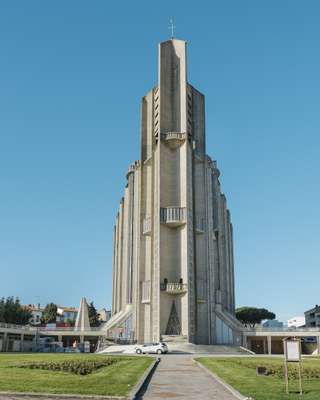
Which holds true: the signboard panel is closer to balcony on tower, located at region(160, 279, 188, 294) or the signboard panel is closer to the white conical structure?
balcony on tower, located at region(160, 279, 188, 294)

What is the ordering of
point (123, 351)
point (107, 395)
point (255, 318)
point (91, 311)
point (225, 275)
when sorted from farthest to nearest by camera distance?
point (255, 318), point (91, 311), point (225, 275), point (123, 351), point (107, 395)

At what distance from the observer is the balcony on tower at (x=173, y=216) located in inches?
2413

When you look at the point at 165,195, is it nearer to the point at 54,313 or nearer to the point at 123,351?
the point at 123,351

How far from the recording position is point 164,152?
65.3 m

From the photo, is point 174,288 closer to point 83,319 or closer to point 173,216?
point 173,216

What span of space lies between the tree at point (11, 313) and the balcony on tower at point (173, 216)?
122 feet

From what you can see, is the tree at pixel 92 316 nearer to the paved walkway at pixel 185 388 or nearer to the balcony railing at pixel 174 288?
the balcony railing at pixel 174 288

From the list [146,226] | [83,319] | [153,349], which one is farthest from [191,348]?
[83,319]

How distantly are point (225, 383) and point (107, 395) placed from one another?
500 cm

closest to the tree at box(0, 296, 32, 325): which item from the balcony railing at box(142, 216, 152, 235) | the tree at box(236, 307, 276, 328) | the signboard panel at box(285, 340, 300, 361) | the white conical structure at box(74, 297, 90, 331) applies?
the white conical structure at box(74, 297, 90, 331)

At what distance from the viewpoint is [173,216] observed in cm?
6147

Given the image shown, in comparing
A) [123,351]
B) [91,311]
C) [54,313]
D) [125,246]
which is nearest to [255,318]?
[91,311]

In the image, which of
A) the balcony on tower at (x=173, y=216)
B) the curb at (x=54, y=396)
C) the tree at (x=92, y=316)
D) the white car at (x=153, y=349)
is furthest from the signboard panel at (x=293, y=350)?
the tree at (x=92, y=316)

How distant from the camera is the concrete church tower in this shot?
195ft
